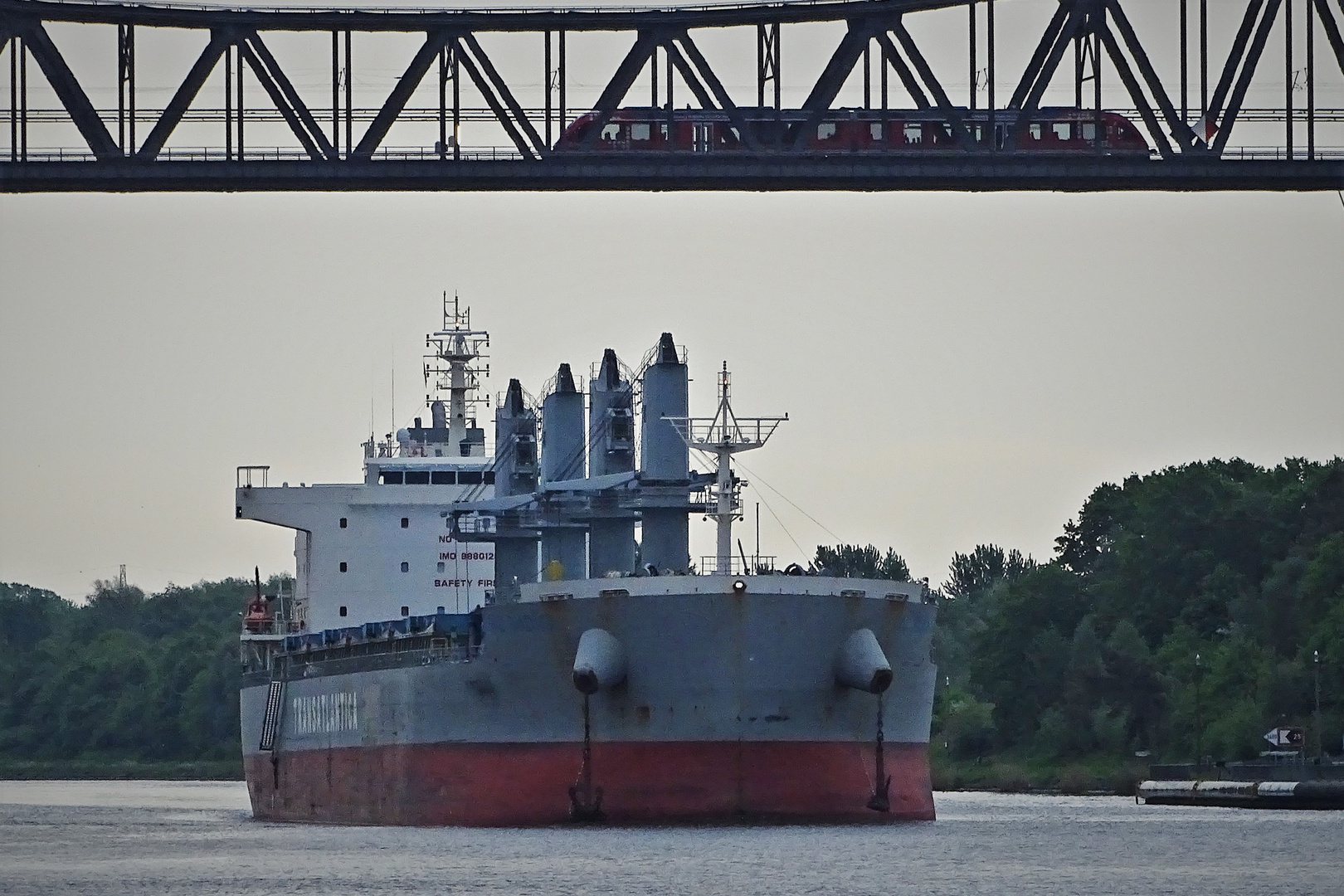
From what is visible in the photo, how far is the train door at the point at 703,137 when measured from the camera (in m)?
42.4

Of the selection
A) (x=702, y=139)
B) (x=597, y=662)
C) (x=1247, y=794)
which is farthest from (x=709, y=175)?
(x=1247, y=794)

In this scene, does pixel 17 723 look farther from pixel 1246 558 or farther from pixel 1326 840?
pixel 1326 840

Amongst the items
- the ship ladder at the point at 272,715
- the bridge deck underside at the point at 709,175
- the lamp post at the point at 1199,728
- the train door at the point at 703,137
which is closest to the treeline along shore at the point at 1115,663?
the lamp post at the point at 1199,728

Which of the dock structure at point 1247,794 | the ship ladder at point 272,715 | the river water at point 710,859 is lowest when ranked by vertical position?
the river water at point 710,859

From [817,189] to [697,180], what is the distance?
1.72 metres

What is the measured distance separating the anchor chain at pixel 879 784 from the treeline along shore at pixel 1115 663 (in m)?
24.6

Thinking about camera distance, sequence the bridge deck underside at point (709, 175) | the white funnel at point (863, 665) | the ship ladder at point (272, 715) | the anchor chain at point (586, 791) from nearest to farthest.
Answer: the bridge deck underside at point (709, 175), the white funnel at point (863, 665), the anchor chain at point (586, 791), the ship ladder at point (272, 715)

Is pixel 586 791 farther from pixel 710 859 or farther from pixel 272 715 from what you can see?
pixel 272 715

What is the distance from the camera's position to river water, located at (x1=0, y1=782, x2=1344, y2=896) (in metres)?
36.7

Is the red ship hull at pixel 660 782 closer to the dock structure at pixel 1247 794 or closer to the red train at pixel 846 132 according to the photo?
the red train at pixel 846 132

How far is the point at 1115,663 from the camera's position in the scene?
292ft

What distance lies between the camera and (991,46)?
130ft

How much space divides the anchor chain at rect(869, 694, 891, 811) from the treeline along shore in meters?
24.6

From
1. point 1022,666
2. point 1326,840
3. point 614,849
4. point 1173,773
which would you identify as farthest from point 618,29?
point 1022,666
